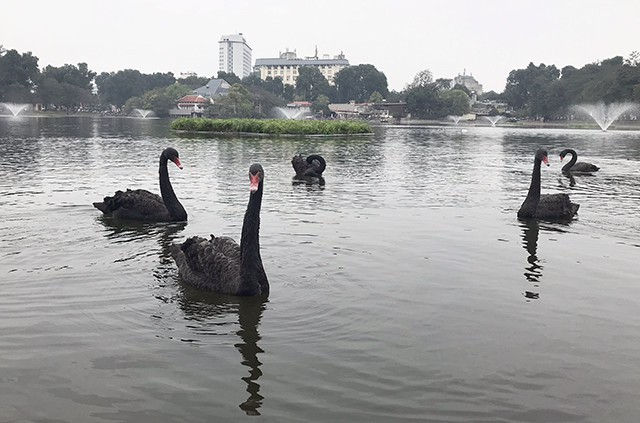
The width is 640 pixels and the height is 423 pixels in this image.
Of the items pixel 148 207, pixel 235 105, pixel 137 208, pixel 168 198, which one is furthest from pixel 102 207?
pixel 235 105

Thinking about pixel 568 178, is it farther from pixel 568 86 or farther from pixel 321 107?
pixel 321 107

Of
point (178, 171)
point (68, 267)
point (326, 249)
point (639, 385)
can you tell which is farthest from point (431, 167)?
point (639, 385)

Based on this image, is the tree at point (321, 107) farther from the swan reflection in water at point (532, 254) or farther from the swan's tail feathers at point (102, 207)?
the swan's tail feathers at point (102, 207)

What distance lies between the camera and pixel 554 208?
11.4 metres

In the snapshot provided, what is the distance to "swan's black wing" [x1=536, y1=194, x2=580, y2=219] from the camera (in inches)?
450

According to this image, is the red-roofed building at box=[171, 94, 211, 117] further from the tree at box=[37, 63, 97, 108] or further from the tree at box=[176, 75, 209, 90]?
the tree at box=[176, 75, 209, 90]

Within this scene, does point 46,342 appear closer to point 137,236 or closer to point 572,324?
point 137,236

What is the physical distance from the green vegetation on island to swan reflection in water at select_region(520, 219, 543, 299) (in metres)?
30.8

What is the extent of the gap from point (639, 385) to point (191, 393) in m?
3.50

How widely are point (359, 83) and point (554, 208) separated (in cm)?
16491

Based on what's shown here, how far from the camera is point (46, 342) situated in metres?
5.33

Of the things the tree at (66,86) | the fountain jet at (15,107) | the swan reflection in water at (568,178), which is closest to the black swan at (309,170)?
the swan reflection in water at (568,178)

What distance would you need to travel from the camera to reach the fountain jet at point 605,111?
277 ft

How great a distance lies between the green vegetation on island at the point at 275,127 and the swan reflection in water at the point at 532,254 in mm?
30802
